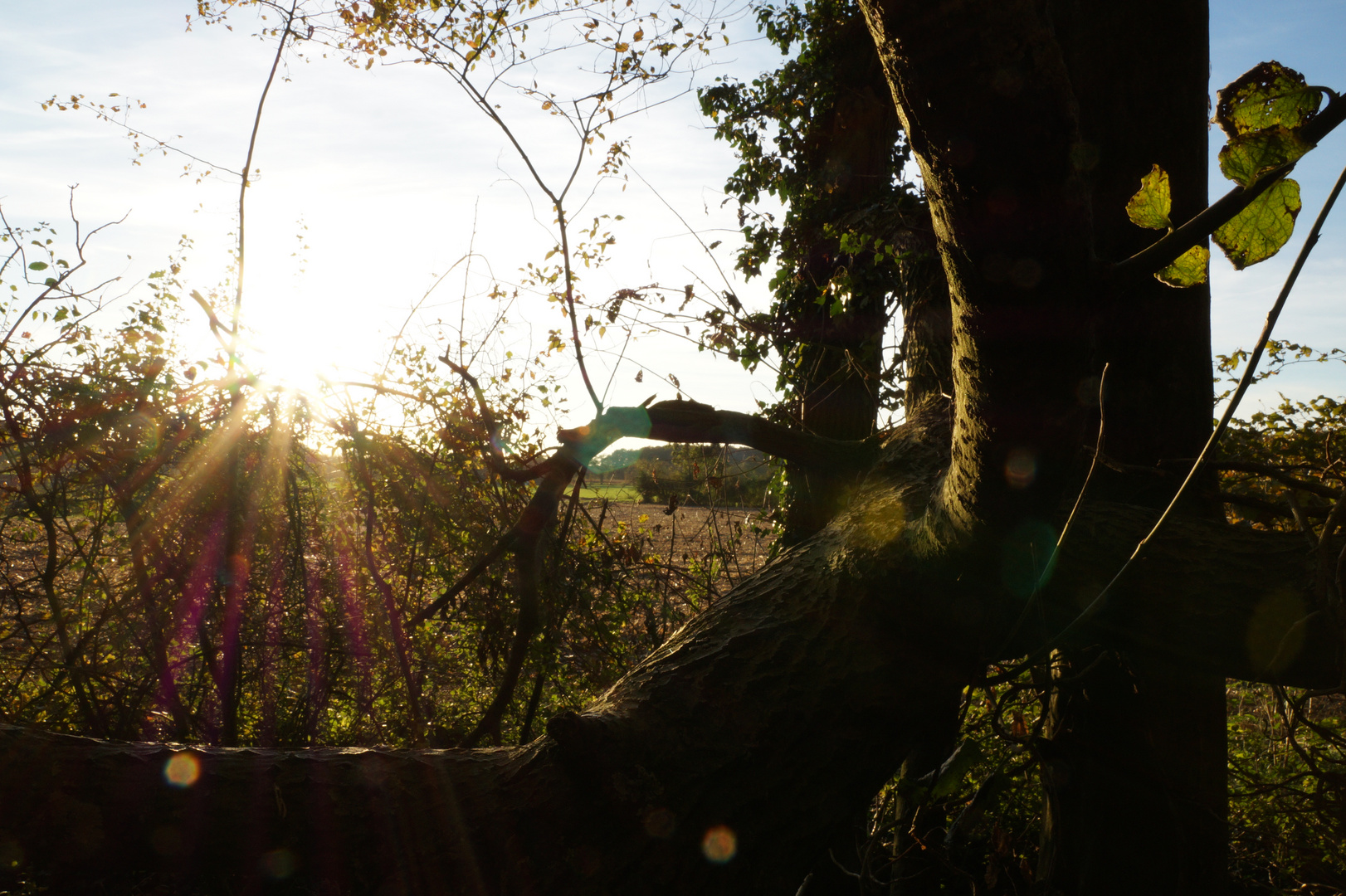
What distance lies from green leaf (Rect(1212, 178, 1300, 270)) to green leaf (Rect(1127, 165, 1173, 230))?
0.06 m

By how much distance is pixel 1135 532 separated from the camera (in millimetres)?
1992

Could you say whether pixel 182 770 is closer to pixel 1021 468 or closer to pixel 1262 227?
pixel 1021 468

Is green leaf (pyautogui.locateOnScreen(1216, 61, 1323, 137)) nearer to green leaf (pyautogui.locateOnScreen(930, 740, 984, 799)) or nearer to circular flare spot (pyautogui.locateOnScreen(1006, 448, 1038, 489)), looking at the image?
circular flare spot (pyautogui.locateOnScreen(1006, 448, 1038, 489))

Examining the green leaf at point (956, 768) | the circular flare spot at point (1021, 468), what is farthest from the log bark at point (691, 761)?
the circular flare spot at point (1021, 468)

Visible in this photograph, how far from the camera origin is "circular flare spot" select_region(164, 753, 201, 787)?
136cm

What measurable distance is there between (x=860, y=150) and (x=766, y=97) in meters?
1.03

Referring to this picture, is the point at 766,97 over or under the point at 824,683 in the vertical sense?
over

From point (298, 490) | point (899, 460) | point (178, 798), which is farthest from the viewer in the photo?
point (298, 490)

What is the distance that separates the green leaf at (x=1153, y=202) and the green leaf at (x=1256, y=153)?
0.05 m

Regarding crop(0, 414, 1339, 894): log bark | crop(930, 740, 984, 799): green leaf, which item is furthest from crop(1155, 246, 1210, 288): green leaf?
crop(930, 740, 984, 799): green leaf

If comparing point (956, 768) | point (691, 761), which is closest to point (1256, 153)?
point (691, 761)

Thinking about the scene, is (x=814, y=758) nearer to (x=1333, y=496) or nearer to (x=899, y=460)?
(x=899, y=460)

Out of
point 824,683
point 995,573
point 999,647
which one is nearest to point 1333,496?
point 999,647

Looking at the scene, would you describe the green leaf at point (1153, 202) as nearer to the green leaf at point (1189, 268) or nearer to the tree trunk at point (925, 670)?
the green leaf at point (1189, 268)
